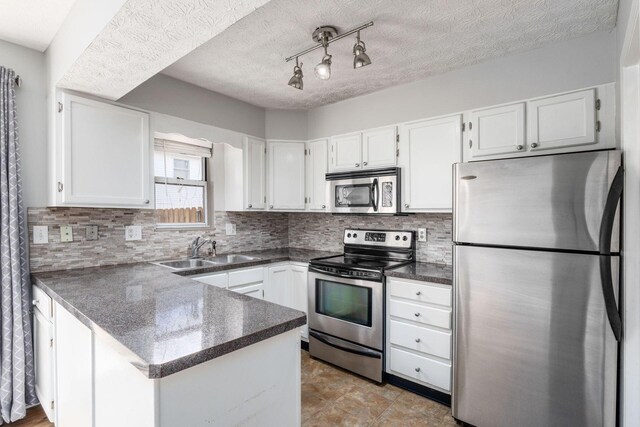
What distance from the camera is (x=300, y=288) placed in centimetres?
309

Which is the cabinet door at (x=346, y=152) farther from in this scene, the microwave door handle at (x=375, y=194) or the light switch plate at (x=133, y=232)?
the light switch plate at (x=133, y=232)

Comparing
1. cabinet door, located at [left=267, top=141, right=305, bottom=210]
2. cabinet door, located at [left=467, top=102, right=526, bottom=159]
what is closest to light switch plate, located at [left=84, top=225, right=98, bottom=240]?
cabinet door, located at [left=267, top=141, right=305, bottom=210]

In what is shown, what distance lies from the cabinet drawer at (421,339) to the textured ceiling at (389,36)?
1.95 metres

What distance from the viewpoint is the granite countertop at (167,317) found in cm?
94

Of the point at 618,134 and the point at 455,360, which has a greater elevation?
the point at 618,134

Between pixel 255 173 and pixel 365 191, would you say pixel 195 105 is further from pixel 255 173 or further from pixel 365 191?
pixel 365 191

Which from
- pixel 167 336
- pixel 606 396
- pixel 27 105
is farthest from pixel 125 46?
pixel 606 396

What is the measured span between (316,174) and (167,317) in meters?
2.31

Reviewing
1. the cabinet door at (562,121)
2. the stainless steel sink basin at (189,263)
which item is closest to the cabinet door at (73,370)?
the stainless steel sink basin at (189,263)

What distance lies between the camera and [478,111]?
232 centimetres

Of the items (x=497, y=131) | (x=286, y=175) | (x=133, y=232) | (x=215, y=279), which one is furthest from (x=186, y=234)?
(x=497, y=131)

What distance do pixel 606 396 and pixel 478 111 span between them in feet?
5.95

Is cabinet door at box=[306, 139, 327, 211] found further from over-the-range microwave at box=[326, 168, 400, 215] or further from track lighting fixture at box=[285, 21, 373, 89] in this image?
track lighting fixture at box=[285, 21, 373, 89]

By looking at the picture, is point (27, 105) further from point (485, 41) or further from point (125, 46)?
point (485, 41)
